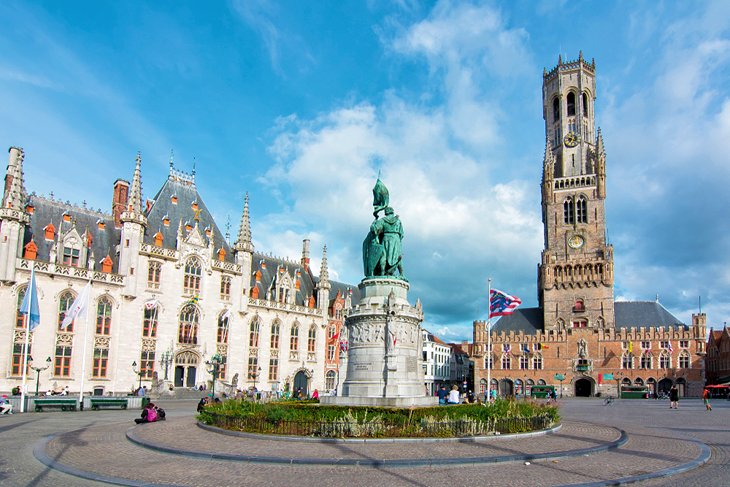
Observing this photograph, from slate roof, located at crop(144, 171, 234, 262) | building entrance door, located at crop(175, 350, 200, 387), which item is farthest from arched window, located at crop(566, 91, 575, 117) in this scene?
building entrance door, located at crop(175, 350, 200, 387)

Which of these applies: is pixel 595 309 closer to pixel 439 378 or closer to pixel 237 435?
pixel 439 378

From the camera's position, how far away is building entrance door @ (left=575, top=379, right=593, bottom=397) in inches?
3051

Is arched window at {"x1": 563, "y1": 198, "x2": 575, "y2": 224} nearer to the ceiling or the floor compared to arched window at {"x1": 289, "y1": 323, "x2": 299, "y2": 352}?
nearer to the ceiling

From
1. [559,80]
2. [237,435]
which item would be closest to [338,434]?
[237,435]

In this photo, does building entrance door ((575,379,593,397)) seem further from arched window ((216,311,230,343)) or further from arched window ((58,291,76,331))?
arched window ((58,291,76,331))

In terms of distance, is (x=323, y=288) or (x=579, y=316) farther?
(x=579, y=316)

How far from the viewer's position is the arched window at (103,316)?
45.9m

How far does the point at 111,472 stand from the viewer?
12.9 meters

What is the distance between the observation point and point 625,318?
3182 inches

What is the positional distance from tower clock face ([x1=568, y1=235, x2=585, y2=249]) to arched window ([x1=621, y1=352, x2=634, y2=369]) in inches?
662

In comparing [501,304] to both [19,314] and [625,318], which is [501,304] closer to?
[19,314]

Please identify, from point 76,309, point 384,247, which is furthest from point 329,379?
point 384,247

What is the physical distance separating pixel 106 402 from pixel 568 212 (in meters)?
71.7

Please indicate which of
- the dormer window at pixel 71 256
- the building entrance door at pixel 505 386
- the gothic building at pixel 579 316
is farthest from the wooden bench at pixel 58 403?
the building entrance door at pixel 505 386
